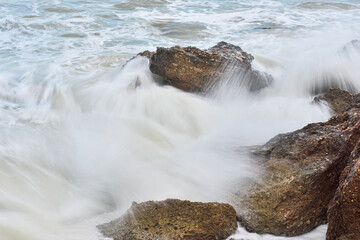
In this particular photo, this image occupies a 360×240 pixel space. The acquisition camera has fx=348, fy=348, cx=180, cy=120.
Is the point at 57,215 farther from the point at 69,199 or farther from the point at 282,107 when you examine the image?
the point at 282,107

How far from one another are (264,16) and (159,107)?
899 centimetres

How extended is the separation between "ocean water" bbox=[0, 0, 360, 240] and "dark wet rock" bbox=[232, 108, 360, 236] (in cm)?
11

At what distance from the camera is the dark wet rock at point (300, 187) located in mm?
2798

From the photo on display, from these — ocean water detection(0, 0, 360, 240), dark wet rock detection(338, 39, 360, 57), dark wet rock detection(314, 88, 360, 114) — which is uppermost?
dark wet rock detection(338, 39, 360, 57)

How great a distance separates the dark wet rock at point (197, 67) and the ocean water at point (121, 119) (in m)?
0.17

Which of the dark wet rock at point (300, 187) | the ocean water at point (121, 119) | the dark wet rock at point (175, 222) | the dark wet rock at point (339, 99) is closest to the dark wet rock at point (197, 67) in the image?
the ocean water at point (121, 119)

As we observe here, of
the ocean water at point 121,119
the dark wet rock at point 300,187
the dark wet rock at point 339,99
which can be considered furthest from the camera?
the dark wet rock at point 339,99

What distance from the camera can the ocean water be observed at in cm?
351

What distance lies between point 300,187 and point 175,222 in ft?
3.46

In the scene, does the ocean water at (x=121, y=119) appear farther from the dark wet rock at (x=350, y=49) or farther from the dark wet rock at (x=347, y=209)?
the dark wet rock at (x=347, y=209)

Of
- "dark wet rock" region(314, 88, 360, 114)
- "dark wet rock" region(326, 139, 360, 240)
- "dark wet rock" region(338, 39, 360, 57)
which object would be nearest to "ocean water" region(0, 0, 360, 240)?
"dark wet rock" region(338, 39, 360, 57)

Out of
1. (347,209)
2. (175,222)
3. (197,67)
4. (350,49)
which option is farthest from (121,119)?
(350,49)

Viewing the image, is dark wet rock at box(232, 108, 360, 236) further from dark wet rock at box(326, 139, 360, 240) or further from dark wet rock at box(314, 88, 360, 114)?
dark wet rock at box(314, 88, 360, 114)

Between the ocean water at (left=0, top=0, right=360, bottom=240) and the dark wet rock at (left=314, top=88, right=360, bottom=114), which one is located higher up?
the dark wet rock at (left=314, top=88, right=360, bottom=114)
